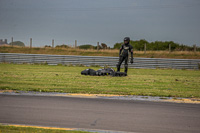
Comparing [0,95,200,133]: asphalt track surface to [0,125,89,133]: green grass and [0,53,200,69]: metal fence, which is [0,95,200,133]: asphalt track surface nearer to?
[0,125,89,133]: green grass

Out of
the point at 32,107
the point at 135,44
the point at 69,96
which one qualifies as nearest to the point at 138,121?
the point at 32,107

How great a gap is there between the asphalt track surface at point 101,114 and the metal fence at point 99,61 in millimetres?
18434

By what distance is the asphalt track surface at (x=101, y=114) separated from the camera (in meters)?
5.37

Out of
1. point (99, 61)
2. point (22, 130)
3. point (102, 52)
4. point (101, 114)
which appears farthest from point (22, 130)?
point (102, 52)

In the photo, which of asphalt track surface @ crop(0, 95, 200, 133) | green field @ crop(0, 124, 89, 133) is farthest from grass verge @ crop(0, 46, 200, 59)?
green field @ crop(0, 124, 89, 133)

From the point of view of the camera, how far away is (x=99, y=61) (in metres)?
26.7

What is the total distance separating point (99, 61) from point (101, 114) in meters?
20.4

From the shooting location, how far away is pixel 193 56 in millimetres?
34438

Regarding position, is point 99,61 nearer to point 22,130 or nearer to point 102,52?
point 102,52

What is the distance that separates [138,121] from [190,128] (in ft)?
3.28

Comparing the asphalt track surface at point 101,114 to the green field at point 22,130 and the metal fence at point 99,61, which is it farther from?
the metal fence at point 99,61

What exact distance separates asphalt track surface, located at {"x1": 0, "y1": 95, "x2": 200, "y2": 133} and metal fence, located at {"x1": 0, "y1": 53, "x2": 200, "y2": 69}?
18.4 meters

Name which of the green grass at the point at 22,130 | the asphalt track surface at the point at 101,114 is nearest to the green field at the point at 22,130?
the green grass at the point at 22,130

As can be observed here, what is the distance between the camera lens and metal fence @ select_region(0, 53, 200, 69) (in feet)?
86.3
